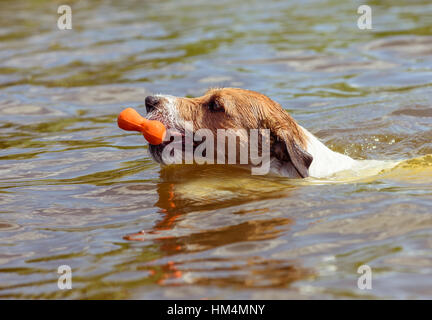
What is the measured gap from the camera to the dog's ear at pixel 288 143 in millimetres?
7000

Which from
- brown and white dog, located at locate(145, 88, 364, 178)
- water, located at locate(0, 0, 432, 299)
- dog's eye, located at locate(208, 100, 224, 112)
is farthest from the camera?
dog's eye, located at locate(208, 100, 224, 112)

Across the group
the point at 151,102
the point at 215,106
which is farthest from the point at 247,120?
the point at 151,102

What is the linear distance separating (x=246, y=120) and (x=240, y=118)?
7cm

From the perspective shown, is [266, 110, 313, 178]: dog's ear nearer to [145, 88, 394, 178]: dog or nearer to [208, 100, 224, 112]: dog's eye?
[145, 88, 394, 178]: dog

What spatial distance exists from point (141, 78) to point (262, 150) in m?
5.60

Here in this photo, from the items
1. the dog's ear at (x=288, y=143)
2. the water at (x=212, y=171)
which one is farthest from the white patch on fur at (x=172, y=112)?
the dog's ear at (x=288, y=143)

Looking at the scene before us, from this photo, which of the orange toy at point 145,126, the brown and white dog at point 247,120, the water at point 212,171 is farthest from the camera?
the brown and white dog at point 247,120

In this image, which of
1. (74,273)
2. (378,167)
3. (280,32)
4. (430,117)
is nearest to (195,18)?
(280,32)

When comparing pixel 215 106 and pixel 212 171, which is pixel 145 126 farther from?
pixel 212 171

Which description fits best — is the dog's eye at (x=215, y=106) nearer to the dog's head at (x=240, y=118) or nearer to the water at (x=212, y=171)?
the dog's head at (x=240, y=118)

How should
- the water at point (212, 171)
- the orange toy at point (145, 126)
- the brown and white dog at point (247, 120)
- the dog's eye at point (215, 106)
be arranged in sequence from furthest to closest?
the dog's eye at point (215, 106) → the brown and white dog at point (247, 120) → the orange toy at point (145, 126) → the water at point (212, 171)

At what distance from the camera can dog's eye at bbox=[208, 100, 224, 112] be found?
7184 millimetres

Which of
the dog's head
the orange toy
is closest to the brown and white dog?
the dog's head
